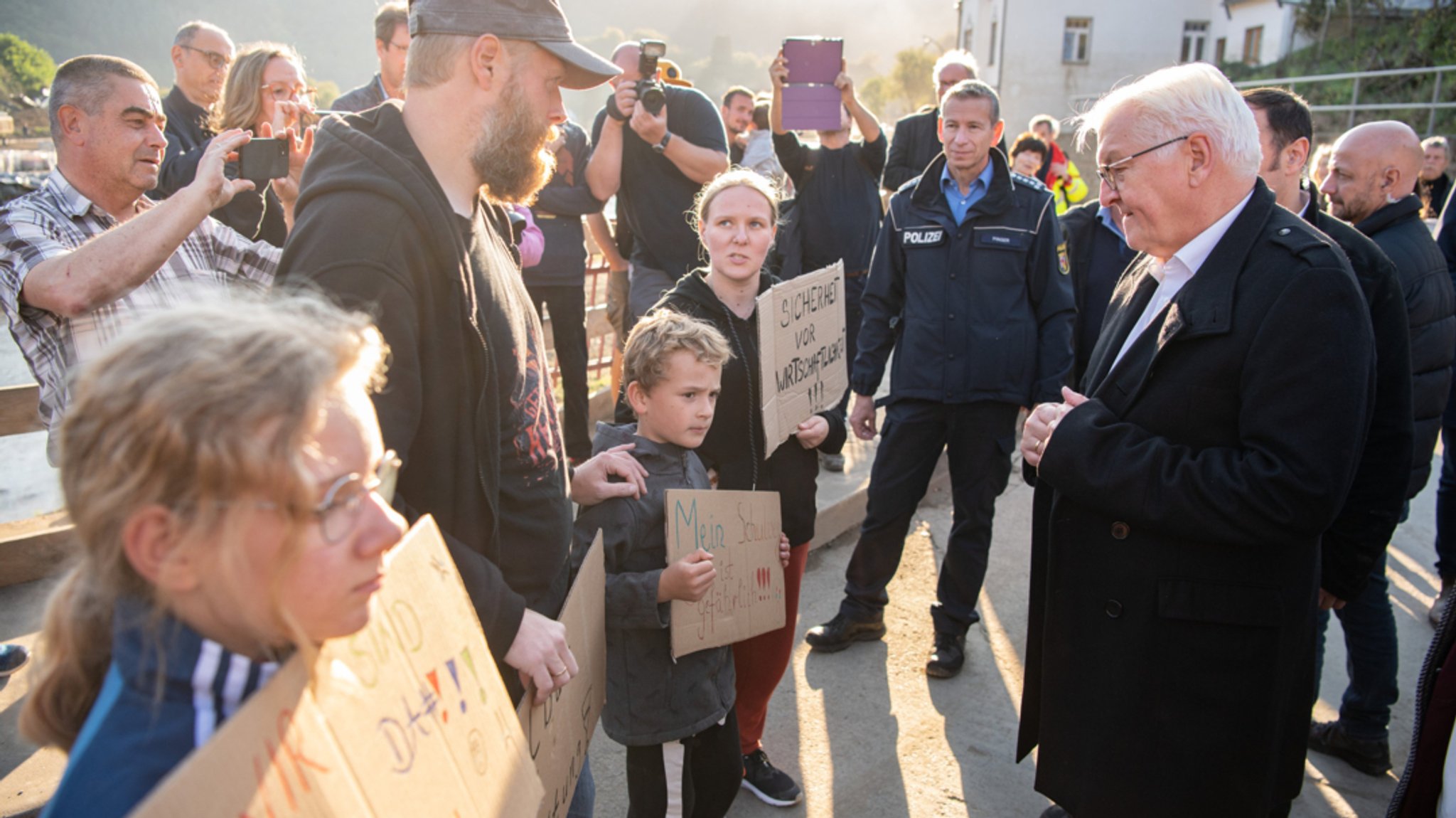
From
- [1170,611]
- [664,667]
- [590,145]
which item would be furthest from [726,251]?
[590,145]

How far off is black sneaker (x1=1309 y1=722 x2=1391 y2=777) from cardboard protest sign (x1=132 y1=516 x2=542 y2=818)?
3.27m

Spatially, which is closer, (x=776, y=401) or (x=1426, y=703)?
(x=1426, y=703)

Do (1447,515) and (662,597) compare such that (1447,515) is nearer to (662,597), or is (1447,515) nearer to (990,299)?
(990,299)

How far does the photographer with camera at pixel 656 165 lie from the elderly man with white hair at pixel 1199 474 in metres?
2.82

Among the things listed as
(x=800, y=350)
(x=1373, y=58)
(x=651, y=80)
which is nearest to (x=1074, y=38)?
(x=1373, y=58)

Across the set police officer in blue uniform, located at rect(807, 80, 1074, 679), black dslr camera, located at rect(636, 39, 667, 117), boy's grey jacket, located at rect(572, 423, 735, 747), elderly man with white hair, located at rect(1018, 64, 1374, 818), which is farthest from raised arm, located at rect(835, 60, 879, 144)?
boy's grey jacket, located at rect(572, 423, 735, 747)

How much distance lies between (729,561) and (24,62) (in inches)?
1023

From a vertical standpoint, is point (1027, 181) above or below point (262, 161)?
below

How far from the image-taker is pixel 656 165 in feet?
16.3

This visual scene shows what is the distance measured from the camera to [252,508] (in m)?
0.95

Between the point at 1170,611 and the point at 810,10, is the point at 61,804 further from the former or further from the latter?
the point at 810,10

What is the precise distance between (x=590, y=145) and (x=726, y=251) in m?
2.70

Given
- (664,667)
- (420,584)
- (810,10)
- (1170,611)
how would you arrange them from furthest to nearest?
(810,10), (664,667), (1170,611), (420,584)

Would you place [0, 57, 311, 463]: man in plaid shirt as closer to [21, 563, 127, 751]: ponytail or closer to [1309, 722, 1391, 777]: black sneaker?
[21, 563, 127, 751]: ponytail
